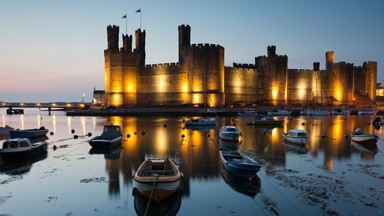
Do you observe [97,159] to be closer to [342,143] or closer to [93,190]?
[93,190]

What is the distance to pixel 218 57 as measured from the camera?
149ft

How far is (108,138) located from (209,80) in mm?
28866

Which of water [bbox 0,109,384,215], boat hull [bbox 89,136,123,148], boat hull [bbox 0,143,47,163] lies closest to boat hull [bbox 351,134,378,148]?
water [bbox 0,109,384,215]

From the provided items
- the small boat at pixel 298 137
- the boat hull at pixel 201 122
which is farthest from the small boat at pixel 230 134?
the boat hull at pixel 201 122

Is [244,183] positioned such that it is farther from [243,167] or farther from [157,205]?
[157,205]

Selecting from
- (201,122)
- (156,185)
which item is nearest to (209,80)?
(201,122)

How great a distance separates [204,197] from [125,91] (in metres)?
42.0

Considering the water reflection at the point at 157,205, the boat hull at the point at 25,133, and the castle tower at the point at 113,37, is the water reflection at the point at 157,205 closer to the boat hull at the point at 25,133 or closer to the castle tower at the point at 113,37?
the boat hull at the point at 25,133

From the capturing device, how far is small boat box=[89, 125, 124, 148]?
16.5 meters

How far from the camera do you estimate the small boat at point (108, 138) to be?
54.0ft

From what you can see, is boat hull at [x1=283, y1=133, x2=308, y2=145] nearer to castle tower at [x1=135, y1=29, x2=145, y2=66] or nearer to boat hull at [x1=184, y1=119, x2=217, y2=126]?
boat hull at [x1=184, y1=119, x2=217, y2=126]

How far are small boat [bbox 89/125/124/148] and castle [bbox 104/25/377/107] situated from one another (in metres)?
24.0

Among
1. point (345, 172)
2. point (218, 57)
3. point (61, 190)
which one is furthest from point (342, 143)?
point (218, 57)

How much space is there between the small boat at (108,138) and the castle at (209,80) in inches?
946
